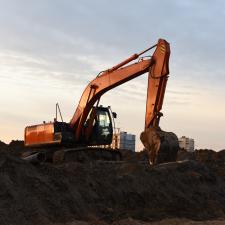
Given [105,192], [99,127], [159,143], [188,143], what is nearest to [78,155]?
[99,127]

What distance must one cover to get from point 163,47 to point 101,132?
15.6 ft

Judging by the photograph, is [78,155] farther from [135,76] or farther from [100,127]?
[135,76]

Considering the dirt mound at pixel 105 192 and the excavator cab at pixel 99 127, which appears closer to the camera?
the dirt mound at pixel 105 192

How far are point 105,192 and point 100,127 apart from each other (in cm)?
734

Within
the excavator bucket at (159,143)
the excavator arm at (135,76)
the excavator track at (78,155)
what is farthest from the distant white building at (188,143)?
the excavator bucket at (159,143)

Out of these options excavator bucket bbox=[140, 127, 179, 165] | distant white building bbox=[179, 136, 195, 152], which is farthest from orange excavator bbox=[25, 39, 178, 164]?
distant white building bbox=[179, 136, 195, 152]

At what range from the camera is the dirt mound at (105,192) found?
43.3 feet

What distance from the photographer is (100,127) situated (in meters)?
23.3

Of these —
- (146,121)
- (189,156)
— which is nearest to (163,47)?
(146,121)

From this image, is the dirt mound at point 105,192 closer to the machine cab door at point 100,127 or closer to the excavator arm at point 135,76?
the excavator arm at point 135,76

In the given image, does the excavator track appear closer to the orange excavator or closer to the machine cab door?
the orange excavator

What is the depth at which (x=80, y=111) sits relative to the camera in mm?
23281

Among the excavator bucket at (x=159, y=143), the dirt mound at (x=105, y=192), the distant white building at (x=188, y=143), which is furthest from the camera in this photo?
the distant white building at (x=188, y=143)

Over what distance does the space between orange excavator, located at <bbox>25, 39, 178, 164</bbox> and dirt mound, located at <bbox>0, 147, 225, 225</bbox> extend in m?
1.41
